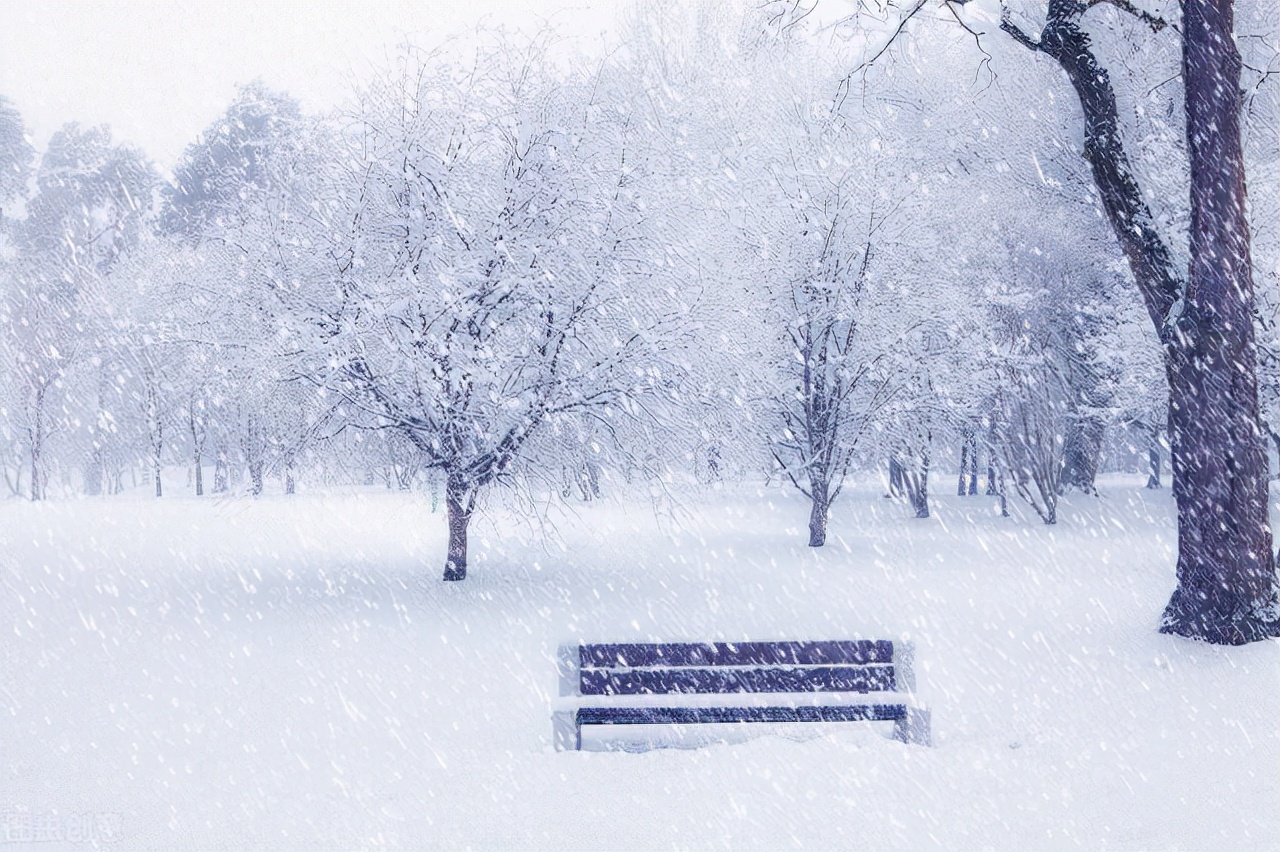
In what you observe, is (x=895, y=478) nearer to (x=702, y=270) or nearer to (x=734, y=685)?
(x=702, y=270)

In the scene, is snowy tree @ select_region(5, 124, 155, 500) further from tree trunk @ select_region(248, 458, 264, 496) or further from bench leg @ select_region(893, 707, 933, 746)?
bench leg @ select_region(893, 707, 933, 746)

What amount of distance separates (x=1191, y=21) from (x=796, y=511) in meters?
20.6

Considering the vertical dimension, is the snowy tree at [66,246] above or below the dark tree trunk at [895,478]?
above

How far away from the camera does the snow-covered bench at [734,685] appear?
5.61 metres

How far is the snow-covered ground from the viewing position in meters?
4.76

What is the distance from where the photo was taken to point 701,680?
18.7 ft

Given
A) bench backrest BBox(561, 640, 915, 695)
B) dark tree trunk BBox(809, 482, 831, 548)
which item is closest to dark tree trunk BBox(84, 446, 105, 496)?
dark tree trunk BBox(809, 482, 831, 548)

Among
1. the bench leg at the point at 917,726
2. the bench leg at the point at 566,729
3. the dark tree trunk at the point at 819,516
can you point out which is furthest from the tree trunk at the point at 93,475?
the bench leg at the point at 917,726

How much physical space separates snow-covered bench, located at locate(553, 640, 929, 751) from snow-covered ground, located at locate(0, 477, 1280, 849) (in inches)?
8.4

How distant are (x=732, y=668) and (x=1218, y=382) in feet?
16.5

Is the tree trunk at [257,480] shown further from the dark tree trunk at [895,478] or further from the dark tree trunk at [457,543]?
the dark tree trunk at [895,478]

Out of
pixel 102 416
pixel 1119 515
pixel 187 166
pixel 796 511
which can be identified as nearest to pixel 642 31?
pixel 796 511

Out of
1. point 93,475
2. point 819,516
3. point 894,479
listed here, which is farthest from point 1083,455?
point 93,475

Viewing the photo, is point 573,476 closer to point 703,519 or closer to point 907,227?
point 907,227
